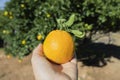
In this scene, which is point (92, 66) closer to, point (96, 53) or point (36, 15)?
point (96, 53)

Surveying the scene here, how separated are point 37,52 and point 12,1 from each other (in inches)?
242

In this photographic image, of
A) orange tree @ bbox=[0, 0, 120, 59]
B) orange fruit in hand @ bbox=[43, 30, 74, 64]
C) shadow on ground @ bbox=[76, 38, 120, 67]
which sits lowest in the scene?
shadow on ground @ bbox=[76, 38, 120, 67]

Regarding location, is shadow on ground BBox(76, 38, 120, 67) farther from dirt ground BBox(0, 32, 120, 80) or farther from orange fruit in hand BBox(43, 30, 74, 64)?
orange fruit in hand BBox(43, 30, 74, 64)

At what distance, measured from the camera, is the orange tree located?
789 centimetres

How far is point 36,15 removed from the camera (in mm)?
8297

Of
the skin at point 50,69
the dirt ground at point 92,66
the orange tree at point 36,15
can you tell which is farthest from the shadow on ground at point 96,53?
the skin at point 50,69

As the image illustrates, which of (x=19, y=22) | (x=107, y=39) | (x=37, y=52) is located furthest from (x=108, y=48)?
(x=37, y=52)

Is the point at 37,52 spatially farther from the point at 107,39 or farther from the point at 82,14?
the point at 107,39

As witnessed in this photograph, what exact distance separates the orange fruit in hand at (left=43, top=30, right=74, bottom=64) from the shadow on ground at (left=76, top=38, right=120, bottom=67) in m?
8.17

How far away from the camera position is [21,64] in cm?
1159

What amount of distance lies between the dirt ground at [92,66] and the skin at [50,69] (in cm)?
714

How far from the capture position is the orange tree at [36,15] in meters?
7.89

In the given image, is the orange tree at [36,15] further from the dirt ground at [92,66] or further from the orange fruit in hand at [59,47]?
the orange fruit in hand at [59,47]

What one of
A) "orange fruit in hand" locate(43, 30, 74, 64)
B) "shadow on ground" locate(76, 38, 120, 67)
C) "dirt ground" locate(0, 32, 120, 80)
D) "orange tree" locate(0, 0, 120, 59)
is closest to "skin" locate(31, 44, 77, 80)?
"orange fruit in hand" locate(43, 30, 74, 64)
